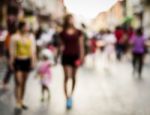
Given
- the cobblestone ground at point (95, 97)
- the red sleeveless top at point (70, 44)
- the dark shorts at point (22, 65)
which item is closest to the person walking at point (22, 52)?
the dark shorts at point (22, 65)

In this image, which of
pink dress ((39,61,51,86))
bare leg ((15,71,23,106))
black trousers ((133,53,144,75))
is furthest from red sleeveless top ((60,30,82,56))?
black trousers ((133,53,144,75))

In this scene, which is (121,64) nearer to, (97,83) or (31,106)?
(97,83)

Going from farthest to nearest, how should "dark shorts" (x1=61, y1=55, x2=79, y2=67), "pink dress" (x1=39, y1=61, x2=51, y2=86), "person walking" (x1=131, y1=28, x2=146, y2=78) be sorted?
"person walking" (x1=131, y1=28, x2=146, y2=78), "pink dress" (x1=39, y1=61, x2=51, y2=86), "dark shorts" (x1=61, y1=55, x2=79, y2=67)

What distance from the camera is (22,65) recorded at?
7668mm

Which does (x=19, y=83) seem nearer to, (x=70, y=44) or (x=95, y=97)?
(x=70, y=44)

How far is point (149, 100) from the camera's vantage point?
30.8 feet

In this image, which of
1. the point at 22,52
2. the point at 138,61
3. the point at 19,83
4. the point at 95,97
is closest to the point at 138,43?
the point at 138,61

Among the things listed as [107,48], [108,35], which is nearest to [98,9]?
[108,35]

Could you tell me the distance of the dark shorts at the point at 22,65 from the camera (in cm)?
769


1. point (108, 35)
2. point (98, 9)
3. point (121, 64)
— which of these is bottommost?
point (121, 64)

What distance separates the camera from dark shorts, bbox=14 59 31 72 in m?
7.69

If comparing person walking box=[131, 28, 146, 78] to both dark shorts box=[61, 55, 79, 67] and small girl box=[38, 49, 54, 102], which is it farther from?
dark shorts box=[61, 55, 79, 67]

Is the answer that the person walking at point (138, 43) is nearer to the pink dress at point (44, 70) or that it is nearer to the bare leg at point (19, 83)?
the pink dress at point (44, 70)

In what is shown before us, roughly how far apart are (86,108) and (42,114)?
957 mm
